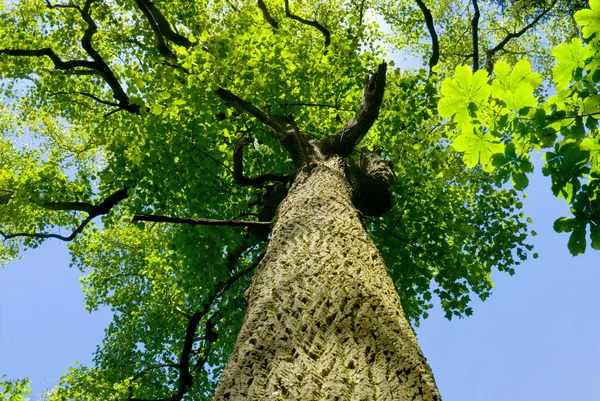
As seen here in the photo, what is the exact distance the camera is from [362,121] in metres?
5.79

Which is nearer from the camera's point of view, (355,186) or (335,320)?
(335,320)

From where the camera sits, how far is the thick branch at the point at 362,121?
19.0 ft

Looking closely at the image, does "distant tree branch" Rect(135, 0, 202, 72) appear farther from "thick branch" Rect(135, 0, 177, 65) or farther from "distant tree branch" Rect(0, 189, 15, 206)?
"distant tree branch" Rect(0, 189, 15, 206)

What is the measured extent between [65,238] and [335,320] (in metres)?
10.3

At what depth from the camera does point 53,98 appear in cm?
1216

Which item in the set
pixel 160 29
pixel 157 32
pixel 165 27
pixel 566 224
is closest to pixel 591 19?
pixel 566 224

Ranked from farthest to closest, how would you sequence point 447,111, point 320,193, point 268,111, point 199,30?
1. point 199,30
2. point 268,111
3. point 320,193
4. point 447,111

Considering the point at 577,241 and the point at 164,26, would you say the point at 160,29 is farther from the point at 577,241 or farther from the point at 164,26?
the point at 577,241

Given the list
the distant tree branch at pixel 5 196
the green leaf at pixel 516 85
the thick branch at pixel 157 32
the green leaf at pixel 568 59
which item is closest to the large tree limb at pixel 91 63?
the thick branch at pixel 157 32

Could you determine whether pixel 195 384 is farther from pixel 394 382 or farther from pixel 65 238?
pixel 394 382

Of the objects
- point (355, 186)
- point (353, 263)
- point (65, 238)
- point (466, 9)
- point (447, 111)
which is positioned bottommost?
point (353, 263)

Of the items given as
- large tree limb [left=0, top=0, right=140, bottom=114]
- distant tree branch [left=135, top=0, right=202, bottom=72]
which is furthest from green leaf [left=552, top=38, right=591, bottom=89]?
large tree limb [left=0, top=0, right=140, bottom=114]

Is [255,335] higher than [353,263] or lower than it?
lower

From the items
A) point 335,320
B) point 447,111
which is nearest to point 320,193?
point 447,111
